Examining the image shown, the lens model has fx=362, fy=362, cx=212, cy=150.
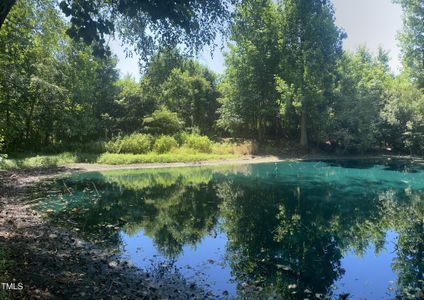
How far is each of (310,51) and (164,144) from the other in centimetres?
1442

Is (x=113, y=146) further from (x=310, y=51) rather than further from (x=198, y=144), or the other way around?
(x=310, y=51)

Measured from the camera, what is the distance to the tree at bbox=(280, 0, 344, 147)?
3023 cm

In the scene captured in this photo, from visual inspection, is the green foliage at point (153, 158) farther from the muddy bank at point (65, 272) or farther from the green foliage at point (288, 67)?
the muddy bank at point (65, 272)

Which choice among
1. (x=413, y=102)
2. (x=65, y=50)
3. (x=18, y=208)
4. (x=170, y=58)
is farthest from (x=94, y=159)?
(x=413, y=102)

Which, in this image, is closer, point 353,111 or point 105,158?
point 105,158

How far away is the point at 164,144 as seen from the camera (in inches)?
1166

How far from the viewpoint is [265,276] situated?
693 centimetres

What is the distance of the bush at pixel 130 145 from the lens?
28947 mm

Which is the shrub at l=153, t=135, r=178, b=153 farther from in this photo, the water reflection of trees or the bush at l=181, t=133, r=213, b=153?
the water reflection of trees

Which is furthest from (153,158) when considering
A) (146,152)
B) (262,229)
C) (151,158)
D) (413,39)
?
(413,39)

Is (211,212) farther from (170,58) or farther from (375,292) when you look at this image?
(375,292)

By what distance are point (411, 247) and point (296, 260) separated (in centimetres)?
311

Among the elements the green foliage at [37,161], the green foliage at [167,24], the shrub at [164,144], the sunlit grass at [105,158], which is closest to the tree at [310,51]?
the sunlit grass at [105,158]

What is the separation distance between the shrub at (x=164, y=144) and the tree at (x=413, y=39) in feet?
78.0
